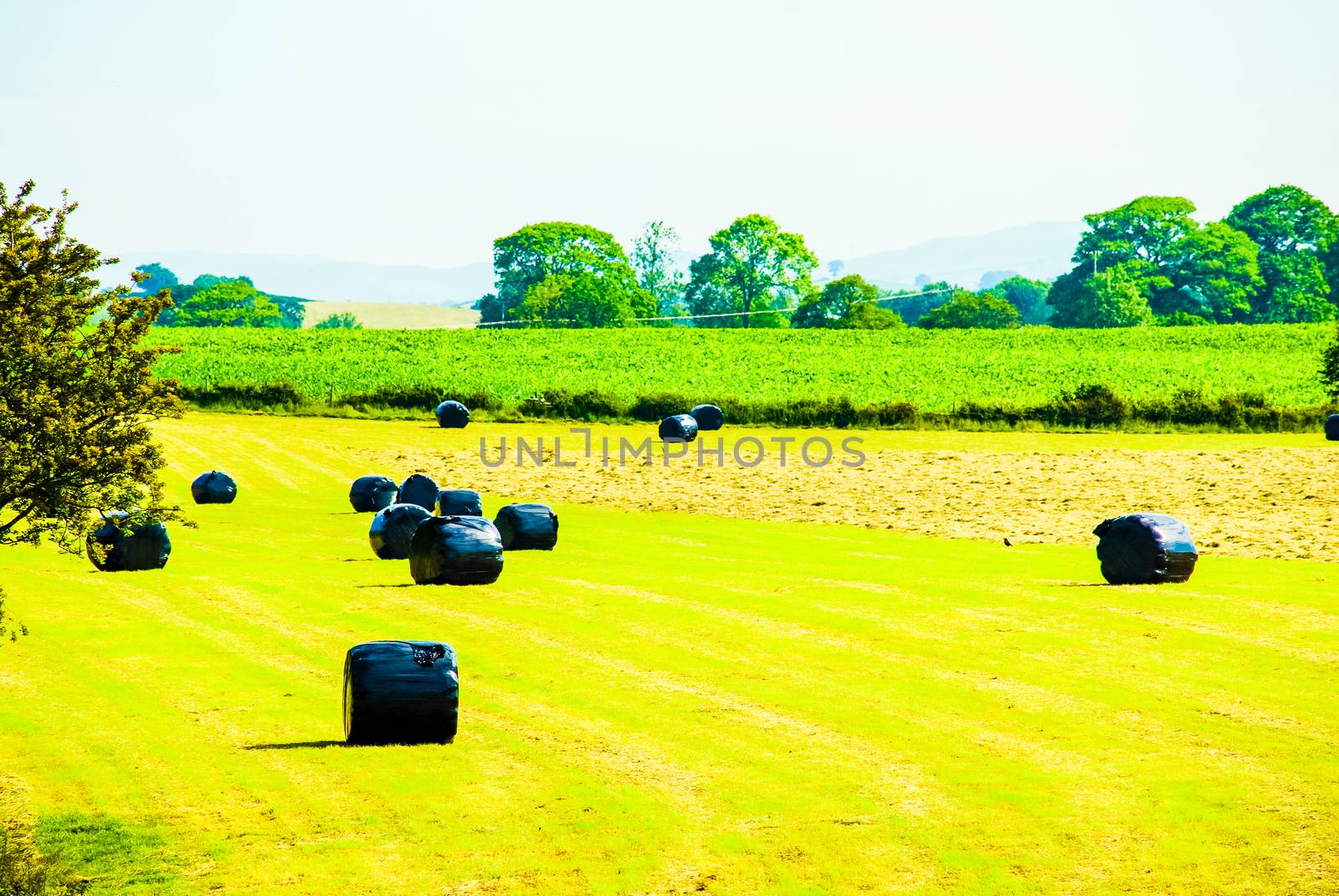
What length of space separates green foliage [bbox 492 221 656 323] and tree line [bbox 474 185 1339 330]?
0.62ft

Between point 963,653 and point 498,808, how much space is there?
932 cm

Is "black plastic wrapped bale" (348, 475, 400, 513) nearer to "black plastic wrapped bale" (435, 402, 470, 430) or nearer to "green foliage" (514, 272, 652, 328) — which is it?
"black plastic wrapped bale" (435, 402, 470, 430)

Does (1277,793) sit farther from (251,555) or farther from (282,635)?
(251,555)

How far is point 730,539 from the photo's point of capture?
35.1 metres

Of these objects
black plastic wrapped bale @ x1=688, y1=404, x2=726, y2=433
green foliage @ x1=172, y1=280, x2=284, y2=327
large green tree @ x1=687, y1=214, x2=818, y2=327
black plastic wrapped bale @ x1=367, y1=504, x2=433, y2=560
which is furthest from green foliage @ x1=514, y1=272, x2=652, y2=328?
black plastic wrapped bale @ x1=367, y1=504, x2=433, y2=560

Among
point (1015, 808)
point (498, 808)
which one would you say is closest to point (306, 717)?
point (498, 808)

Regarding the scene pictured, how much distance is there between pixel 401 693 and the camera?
629 inches

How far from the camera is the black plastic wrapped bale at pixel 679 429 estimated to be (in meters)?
57.5

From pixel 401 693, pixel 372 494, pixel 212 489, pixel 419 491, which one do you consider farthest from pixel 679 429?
pixel 401 693

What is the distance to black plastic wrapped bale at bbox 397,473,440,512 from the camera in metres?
36.3

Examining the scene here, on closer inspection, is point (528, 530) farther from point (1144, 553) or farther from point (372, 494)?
point (1144, 553)

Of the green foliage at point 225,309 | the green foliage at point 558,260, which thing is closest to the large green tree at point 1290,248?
the green foliage at point 558,260

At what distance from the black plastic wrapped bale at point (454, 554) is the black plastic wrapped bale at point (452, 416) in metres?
34.9

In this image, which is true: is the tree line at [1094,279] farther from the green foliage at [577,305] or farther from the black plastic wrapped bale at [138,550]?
the black plastic wrapped bale at [138,550]
